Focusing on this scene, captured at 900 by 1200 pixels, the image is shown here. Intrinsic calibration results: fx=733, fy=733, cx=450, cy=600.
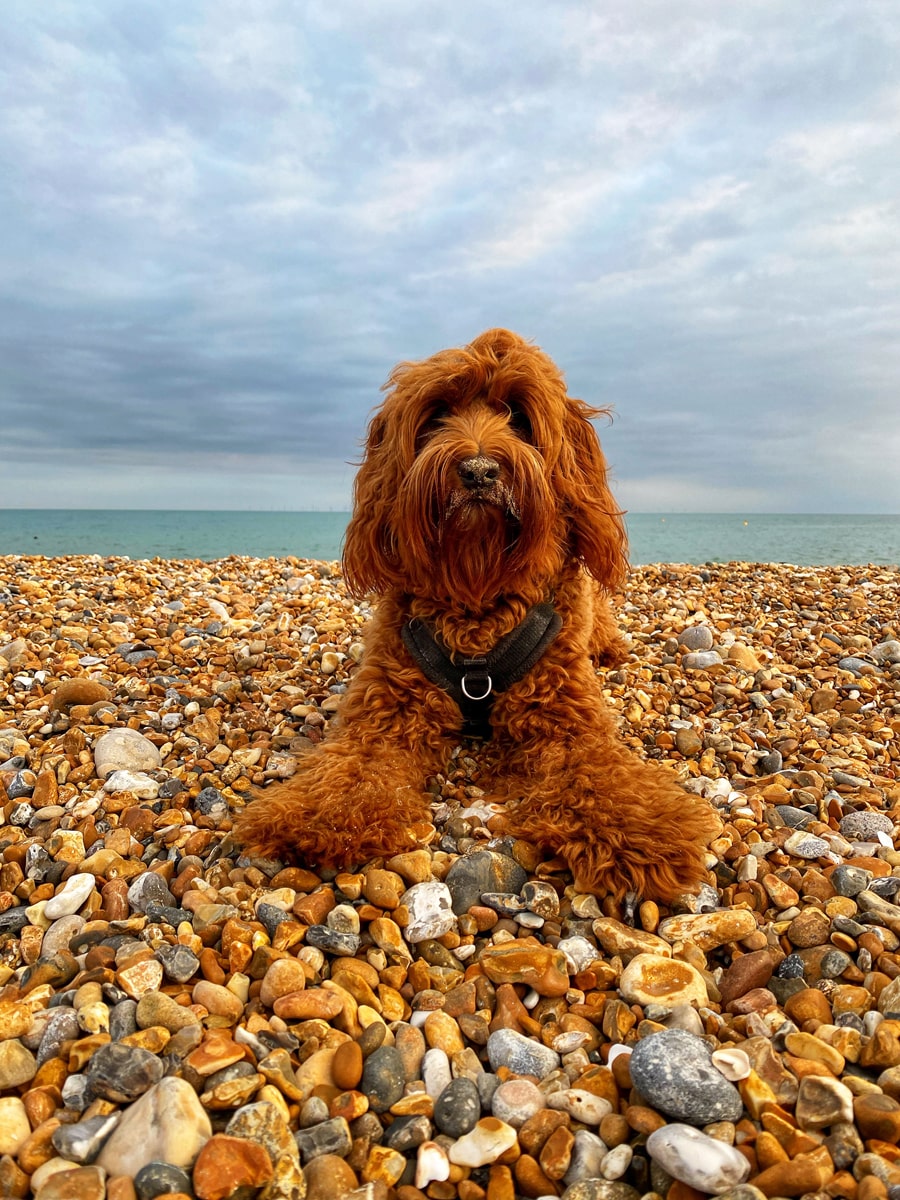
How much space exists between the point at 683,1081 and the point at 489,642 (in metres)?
2.10

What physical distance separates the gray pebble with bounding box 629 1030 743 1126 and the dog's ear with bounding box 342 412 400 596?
2.44 metres

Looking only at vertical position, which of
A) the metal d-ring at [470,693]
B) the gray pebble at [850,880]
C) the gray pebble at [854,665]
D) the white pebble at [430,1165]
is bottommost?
Answer: the white pebble at [430,1165]

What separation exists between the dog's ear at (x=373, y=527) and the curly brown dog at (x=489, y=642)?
1cm

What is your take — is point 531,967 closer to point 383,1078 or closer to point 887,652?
point 383,1078

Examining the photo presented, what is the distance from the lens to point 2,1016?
84.1 inches

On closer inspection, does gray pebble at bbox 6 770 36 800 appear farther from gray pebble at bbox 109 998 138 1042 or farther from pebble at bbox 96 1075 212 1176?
pebble at bbox 96 1075 212 1176

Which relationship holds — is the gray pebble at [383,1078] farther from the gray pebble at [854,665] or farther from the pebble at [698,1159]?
the gray pebble at [854,665]

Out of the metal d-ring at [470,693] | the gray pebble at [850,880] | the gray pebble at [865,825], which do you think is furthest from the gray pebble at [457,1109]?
the gray pebble at [865,825]

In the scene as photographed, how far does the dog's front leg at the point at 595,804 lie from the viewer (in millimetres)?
2867

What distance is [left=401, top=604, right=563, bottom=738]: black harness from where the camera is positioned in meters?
3.69

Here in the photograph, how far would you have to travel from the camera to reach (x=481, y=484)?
10.5 feet

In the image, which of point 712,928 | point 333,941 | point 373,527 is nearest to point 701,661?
point 373,527

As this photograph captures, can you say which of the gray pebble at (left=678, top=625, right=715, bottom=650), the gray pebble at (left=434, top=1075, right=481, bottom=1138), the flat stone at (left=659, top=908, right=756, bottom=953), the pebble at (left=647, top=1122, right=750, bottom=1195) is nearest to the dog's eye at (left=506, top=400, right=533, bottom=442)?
the flat stone at (left=659, top=908, right=756, bottom=953)

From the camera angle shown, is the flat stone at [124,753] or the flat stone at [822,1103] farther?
the flat stone at [124,753]
